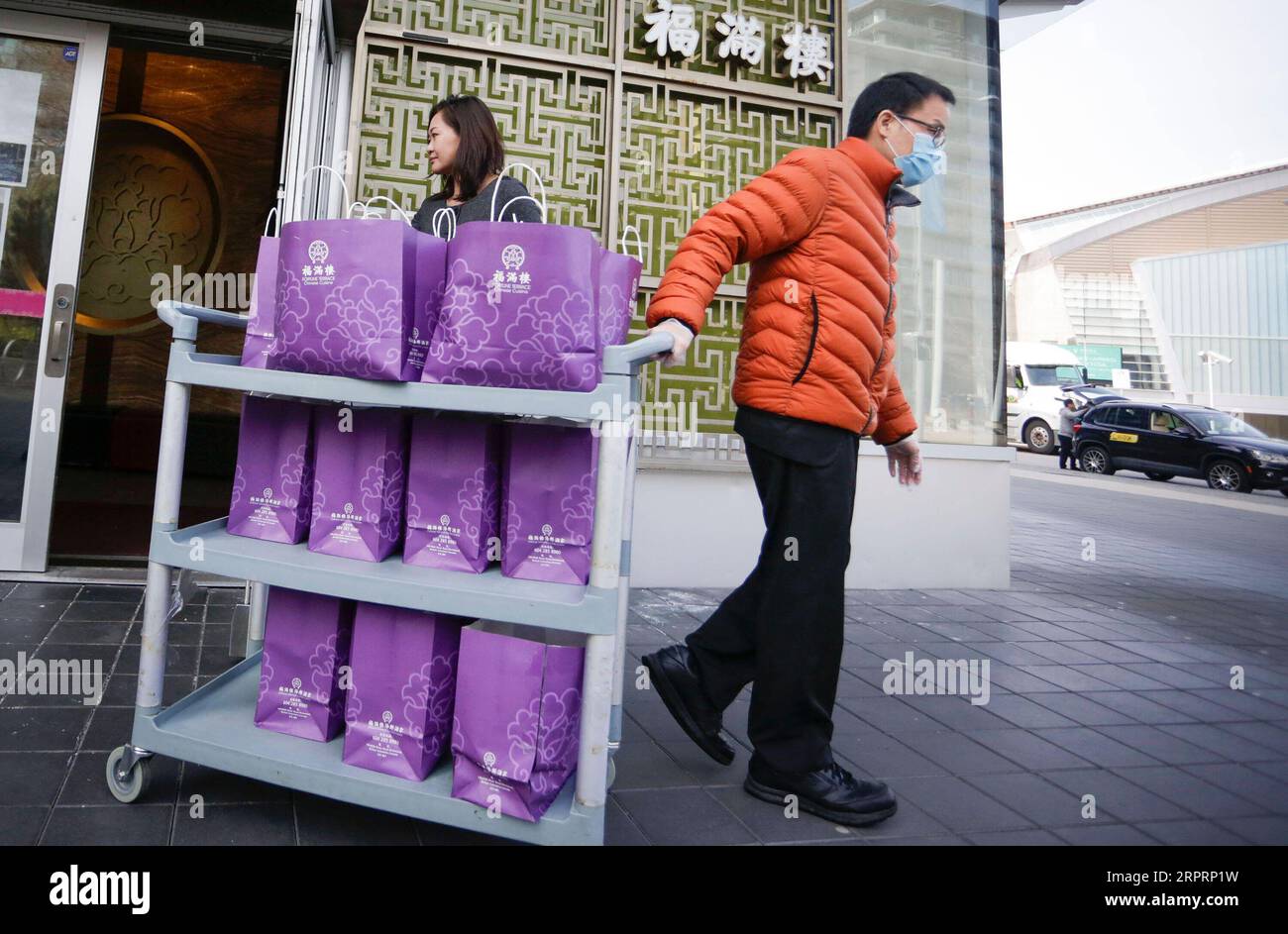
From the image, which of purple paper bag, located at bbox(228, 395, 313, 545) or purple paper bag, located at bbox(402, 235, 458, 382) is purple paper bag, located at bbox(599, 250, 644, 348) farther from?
purple paper bag, located at bbox(228, 395, 313, 545)

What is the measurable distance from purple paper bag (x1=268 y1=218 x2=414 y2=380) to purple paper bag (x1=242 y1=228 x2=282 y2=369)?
0.23 m

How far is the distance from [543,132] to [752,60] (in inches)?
50.7

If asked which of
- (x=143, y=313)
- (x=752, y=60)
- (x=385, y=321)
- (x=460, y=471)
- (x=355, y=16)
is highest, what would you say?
(x=752, y=60)

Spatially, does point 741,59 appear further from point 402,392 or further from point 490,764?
point 490,764

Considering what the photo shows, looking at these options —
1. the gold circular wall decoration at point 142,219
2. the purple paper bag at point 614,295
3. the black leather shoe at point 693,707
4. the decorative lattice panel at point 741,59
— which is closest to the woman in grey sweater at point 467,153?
the purple paper bag at point 614,295

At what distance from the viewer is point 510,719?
1728mm

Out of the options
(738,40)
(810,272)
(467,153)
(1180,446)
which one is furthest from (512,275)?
(1180,446)

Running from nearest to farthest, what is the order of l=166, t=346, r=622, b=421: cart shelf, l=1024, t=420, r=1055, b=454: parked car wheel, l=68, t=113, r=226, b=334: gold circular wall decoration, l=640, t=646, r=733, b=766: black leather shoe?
1. l=166, t=346, r=622, b=421: cart shelf
2. l=640, t=646, r=733, b=766: black leather shoe
3. l=68, t=113, r=226, b=334: gold circular wall decoration
4. l=1024, t=420, r=1055, b=454: parked car wheel

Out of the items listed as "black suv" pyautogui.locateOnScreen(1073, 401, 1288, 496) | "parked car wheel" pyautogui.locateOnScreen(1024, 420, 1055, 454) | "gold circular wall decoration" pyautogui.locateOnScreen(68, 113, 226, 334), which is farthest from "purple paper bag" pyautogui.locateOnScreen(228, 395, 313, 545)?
"parked car wheel" pyautogui.locateOnScreen(1024, 420, 1055, 454)

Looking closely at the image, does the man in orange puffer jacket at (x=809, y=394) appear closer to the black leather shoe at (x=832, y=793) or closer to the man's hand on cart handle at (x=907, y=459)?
the black leather shoe at (x=832, y=793)

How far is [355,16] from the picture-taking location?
3.93m

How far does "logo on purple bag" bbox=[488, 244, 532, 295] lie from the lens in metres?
1.71
